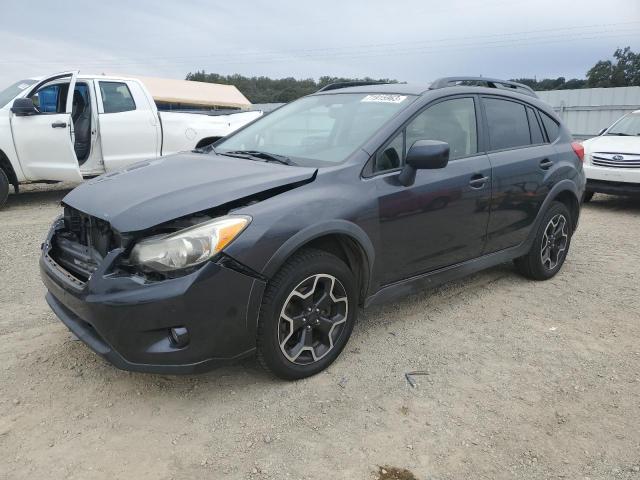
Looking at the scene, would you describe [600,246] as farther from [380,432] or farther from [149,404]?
[149,404]

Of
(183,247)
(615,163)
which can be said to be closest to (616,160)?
(615,163)

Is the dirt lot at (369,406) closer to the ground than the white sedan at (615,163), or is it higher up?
closer to the ground

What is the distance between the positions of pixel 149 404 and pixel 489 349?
7.07ft

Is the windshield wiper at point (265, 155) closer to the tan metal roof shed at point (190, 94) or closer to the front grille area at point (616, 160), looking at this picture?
the front grille area at point (616, 160)

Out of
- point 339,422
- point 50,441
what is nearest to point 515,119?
point 339,422

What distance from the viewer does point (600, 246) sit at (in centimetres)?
603

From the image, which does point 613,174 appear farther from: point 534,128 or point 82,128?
point 82,128

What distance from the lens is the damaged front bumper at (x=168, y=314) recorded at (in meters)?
2.41

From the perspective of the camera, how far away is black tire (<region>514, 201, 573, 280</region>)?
14.8ft

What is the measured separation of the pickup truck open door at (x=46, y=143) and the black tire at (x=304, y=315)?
5.69m

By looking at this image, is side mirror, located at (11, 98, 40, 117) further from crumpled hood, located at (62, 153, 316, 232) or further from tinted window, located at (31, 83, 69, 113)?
crumpled hood, located at (62, 153, 316, 232)

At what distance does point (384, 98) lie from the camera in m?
3.62

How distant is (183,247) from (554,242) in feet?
11.9

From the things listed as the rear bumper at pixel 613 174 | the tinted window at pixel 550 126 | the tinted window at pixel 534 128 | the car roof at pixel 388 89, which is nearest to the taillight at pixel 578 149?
the tinted window at pixel 550 126
